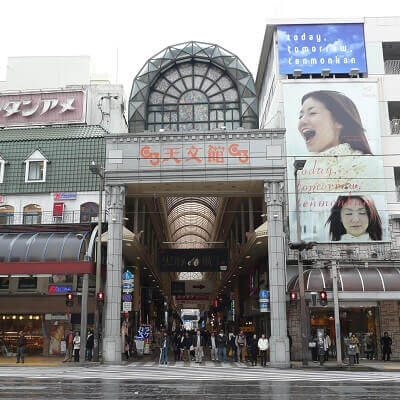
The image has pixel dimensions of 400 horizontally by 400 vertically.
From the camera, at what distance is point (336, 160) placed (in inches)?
1283

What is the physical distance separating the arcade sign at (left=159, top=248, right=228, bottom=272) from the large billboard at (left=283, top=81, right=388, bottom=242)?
8292 millimetres

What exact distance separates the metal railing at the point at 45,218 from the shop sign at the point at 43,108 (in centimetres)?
880

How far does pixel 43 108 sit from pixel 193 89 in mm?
12563

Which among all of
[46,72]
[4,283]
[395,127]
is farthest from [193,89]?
[4,283]

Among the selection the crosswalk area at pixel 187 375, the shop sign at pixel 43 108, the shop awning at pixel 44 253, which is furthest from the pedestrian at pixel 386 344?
the shop sign at pixel 43 108

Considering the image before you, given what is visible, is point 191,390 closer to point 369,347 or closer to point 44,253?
point 44,253

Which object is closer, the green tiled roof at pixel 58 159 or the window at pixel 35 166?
the green tiled roof at pixel 58 159

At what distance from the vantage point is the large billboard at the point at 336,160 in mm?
31859

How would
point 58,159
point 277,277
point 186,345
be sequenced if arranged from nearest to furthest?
point 277,277, point 186,345, point 58,159

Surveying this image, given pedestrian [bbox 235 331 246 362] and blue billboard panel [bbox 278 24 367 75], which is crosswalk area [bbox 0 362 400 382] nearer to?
pedestrian [bbox 235 331 246 362]

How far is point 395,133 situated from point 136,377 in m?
23.7

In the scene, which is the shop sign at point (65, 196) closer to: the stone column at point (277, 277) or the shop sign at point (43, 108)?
the shop sign at point (43, 108)

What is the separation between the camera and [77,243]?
102ft

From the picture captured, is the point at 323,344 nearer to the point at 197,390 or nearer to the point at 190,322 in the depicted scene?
the point at 197,390
